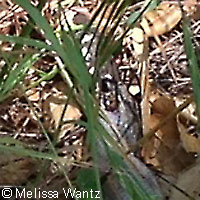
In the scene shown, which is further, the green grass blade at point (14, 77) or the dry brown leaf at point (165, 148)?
the dry brown leaf at point (165, 148)

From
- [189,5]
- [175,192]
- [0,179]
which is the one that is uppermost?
[189,5]

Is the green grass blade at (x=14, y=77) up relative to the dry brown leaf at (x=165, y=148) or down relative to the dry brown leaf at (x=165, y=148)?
up

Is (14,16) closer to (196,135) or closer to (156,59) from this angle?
(156,59)

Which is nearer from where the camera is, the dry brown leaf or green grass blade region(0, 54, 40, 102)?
green grass blade region(0, 54, 40, 102)

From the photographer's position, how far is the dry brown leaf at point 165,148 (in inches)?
42.6

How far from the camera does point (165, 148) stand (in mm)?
1128

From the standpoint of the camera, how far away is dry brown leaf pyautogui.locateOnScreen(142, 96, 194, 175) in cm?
108

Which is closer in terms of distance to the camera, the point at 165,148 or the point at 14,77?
the point at 14,77

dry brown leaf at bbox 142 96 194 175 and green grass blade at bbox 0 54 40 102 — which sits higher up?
green grass blade at bbox 0 54 40 102

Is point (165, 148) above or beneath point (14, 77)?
beneath

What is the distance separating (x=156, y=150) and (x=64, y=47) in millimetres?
448

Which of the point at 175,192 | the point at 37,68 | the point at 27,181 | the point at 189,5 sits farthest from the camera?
the point at 189,5

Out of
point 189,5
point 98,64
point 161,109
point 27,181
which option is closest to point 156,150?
point 161,109

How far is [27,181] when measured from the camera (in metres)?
1.09
